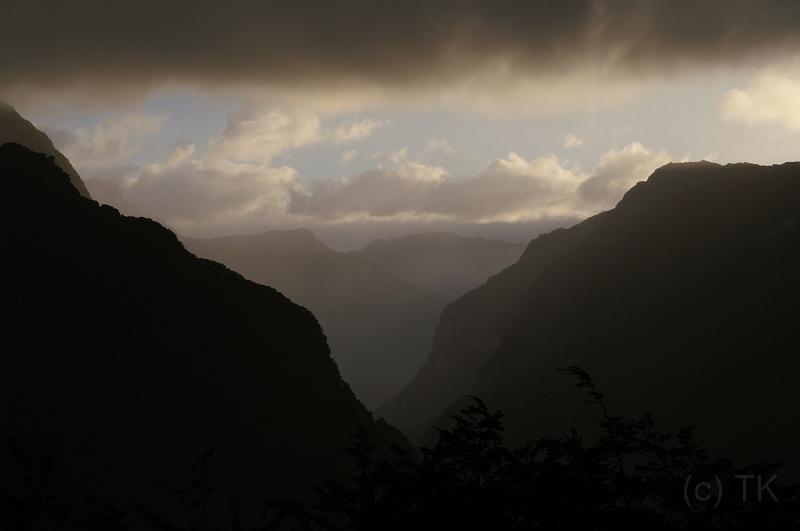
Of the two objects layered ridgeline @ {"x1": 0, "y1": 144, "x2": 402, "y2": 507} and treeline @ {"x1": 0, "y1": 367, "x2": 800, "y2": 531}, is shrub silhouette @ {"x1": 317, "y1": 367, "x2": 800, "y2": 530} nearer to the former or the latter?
treeline @ {"x1": 0, "y1": 367, "x2": 800, "y2": 531}

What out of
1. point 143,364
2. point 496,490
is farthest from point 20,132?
point 496,490

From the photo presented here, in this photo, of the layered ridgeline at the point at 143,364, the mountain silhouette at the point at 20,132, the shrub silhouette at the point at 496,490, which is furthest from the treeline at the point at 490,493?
the mountain silhouette at the point at 20,132

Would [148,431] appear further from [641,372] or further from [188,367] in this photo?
[641,372]

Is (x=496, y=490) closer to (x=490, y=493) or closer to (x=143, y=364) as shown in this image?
(x=490, y=493)

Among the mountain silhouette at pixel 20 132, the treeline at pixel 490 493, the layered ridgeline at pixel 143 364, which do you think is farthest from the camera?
the mountain silhouette at pixel 20 132

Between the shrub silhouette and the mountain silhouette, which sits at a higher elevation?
the mountain silhouette

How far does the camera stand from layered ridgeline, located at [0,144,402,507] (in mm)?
95562

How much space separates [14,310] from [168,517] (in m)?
42.4

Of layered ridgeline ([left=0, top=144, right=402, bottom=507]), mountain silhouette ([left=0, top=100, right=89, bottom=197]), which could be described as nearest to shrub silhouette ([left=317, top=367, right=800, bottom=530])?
layered ridgeline ([left=0, top=144, right=402, bottom=507])

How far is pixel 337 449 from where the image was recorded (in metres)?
117

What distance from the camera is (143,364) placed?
11112cm

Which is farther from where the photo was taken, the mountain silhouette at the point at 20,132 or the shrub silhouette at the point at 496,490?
the mountain silhouette at the point at 20,132

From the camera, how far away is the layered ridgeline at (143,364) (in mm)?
95562

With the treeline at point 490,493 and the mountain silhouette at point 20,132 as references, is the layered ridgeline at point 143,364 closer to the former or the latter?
the mountain silhouette at point 20,132
